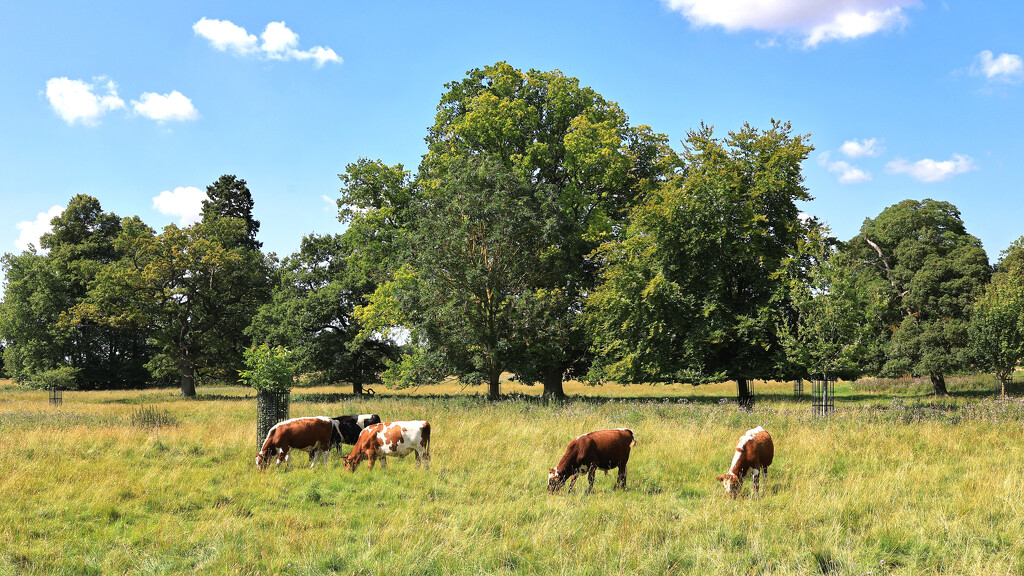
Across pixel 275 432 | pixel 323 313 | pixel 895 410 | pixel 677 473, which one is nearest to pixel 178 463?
pixel 275 432

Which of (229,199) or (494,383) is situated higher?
(229,199)

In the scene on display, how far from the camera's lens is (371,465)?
11883mm

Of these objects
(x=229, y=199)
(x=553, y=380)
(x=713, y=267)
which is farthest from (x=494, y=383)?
(x=229, y=199)

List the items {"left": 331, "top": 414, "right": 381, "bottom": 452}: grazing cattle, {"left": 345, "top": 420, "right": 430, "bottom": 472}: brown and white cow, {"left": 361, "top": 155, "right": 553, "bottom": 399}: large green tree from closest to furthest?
{"left": 345, "top": 420, "right": 430, "bottom": 472}: brown and white cow
{"left": 331, "top": 414, "right": 381, "bottom": 452}: grazing cattle
{"left": 361, "top": 155, "right": 553, "bottom": 399}: large green tree

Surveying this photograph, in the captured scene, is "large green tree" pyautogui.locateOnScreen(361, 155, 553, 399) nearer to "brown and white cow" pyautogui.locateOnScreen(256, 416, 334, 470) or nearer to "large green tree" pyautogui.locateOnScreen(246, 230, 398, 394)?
"large green tree" pyautogui.locateOnScreen(246, 230, 398, 394)

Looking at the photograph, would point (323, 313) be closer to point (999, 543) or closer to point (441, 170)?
point (441, 170)

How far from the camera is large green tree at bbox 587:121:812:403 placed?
75.4 feet

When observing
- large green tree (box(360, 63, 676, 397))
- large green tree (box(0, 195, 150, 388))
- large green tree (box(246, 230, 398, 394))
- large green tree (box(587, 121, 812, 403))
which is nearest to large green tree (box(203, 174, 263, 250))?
large green tree (box(0, 195, 150, 388))

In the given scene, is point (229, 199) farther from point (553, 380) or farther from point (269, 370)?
point (269, 370)

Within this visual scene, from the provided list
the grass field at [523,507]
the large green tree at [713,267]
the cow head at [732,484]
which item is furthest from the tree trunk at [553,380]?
the cow head at [732,484]

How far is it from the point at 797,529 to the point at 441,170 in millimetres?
25884

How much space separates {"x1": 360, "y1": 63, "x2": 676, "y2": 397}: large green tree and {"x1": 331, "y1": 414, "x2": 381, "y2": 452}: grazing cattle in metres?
12.5

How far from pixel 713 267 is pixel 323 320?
25.5 meters

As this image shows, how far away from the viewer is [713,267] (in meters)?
23.8
